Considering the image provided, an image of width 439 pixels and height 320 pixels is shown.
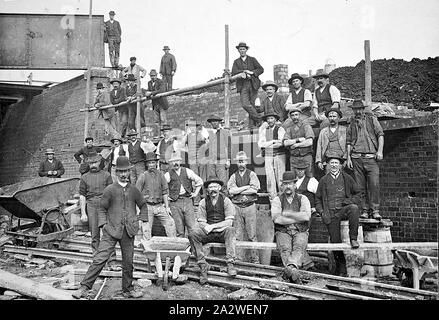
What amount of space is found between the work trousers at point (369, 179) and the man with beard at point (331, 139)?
30 centimetres

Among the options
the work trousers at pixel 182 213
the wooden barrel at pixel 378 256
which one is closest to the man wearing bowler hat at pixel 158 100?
the work trousers at pixel 182 213

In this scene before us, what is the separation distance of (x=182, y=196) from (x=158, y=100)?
3.94m

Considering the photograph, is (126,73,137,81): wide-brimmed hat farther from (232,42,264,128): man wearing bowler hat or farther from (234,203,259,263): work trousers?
(234,203,259,263): work trousers

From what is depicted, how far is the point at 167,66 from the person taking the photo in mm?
12852

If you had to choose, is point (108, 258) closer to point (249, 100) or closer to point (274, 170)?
point (274, 170)

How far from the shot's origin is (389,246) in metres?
6.57

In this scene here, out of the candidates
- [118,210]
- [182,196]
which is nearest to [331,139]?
[182,196]

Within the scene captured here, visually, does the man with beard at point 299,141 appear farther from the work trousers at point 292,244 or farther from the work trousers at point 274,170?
the work trousers at point 292,244

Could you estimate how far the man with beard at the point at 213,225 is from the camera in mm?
6902

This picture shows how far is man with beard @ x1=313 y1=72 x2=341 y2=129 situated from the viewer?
25.9 feet

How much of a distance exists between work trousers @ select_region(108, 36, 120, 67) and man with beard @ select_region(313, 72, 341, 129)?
28.8ft

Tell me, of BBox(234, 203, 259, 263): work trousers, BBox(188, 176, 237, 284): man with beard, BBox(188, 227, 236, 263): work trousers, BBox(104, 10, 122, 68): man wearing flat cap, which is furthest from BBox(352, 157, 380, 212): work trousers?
BBox(104, 10, 122, 68): man wearing flat cap
